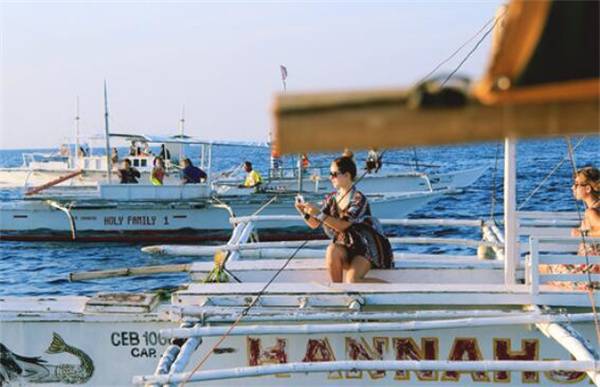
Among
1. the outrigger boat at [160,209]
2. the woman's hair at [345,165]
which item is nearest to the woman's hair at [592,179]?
the woman's hair at [345,165]

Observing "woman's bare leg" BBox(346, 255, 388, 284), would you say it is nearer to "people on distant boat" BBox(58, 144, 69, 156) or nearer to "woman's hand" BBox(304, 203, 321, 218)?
"woman's hand" BBox(304, 203, 321, 218)

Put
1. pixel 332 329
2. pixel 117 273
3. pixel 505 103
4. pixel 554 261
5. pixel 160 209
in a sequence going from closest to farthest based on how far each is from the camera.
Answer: pixel 505 103 < pixel 332 329 < pixel 554 261 < pixel 117 273 < pixel 160 209

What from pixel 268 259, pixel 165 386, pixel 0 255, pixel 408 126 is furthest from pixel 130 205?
pixel 408 126

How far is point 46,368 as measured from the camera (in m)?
8.17

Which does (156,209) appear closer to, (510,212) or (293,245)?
(293,245)

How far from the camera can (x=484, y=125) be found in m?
2.09

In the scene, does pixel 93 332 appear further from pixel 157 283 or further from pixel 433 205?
pixel 433 205

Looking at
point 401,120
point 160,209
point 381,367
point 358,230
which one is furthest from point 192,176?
point 401,120

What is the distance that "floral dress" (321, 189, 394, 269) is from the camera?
8000mm

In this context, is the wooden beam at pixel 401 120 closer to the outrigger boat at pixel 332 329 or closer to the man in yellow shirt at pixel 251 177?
the outrigger boat at pixel 332 329

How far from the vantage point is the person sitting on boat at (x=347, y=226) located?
7.86 m

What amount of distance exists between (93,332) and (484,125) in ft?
21.4

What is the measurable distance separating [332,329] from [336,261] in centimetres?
165

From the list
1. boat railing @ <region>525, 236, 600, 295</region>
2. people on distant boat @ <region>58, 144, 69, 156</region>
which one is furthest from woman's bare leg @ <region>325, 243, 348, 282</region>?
people on distant boat @ <region>58, 144, 69, 156</region>
